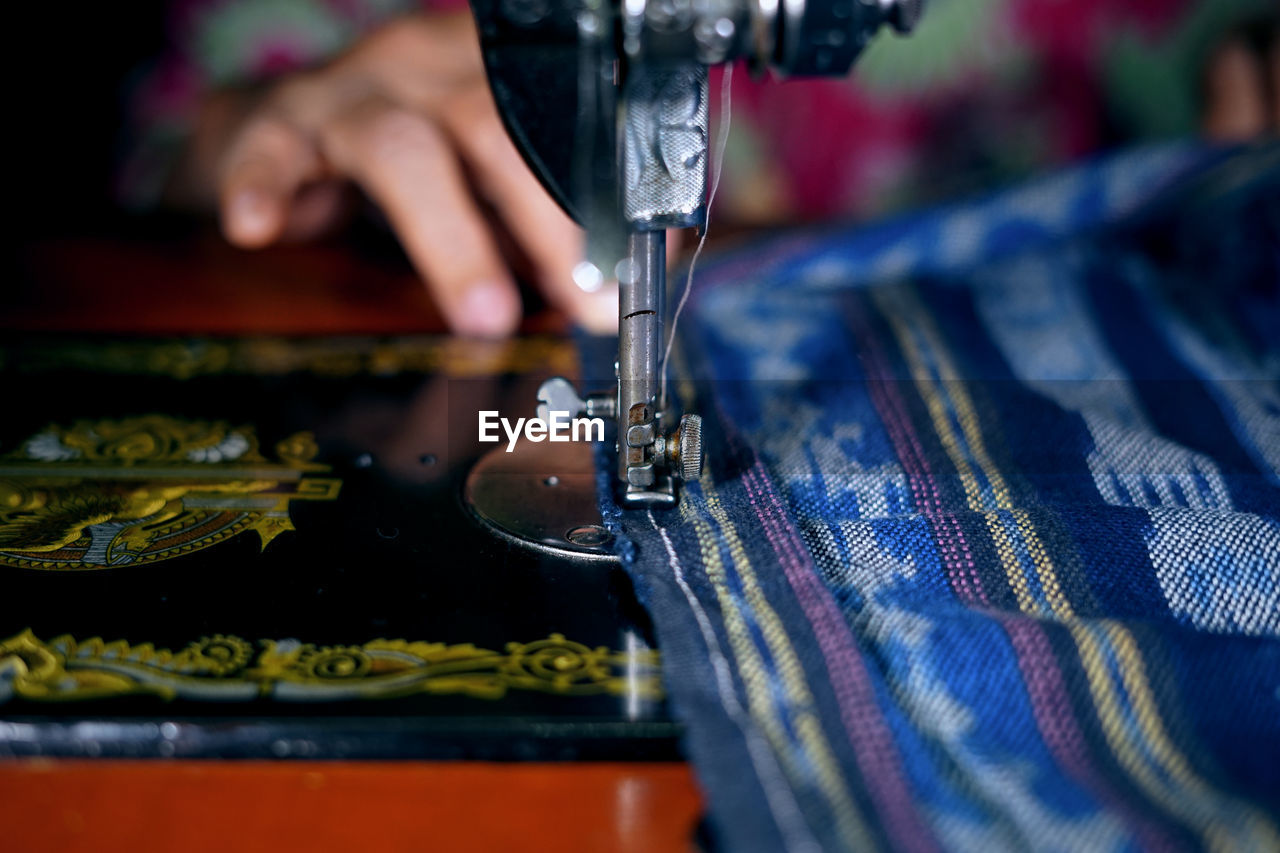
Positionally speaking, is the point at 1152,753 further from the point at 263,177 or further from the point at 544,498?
the point at 263,177

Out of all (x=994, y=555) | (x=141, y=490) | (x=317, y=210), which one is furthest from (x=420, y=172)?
(x=994, y=555)

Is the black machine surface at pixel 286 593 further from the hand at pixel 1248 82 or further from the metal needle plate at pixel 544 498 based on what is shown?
the hand at pixel 1248 82

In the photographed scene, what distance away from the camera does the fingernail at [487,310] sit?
111cm

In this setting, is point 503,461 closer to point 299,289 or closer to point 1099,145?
point 299,289

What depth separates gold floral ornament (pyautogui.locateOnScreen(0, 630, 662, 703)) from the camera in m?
0.57

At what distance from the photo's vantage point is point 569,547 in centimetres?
69

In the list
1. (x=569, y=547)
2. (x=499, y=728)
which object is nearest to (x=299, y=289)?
(x=569, y=547)

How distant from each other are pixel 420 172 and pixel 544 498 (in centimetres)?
56

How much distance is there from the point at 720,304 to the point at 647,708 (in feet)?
2.18

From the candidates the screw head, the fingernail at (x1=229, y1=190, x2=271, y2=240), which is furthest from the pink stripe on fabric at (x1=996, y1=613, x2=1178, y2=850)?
the fingernail at (x1=229, y1=190, x2=271, y2=240)

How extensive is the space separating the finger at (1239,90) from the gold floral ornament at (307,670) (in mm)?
1594

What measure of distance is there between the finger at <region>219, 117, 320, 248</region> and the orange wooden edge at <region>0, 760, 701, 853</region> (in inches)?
26.5

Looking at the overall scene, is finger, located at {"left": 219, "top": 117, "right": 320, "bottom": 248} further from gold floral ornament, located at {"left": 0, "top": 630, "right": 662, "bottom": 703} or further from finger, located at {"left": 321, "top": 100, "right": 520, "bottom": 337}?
gold floral ornament, located at {"left": 0, "top": 630, "right": 662, "bottom": 703}

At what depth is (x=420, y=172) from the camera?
1.16m
